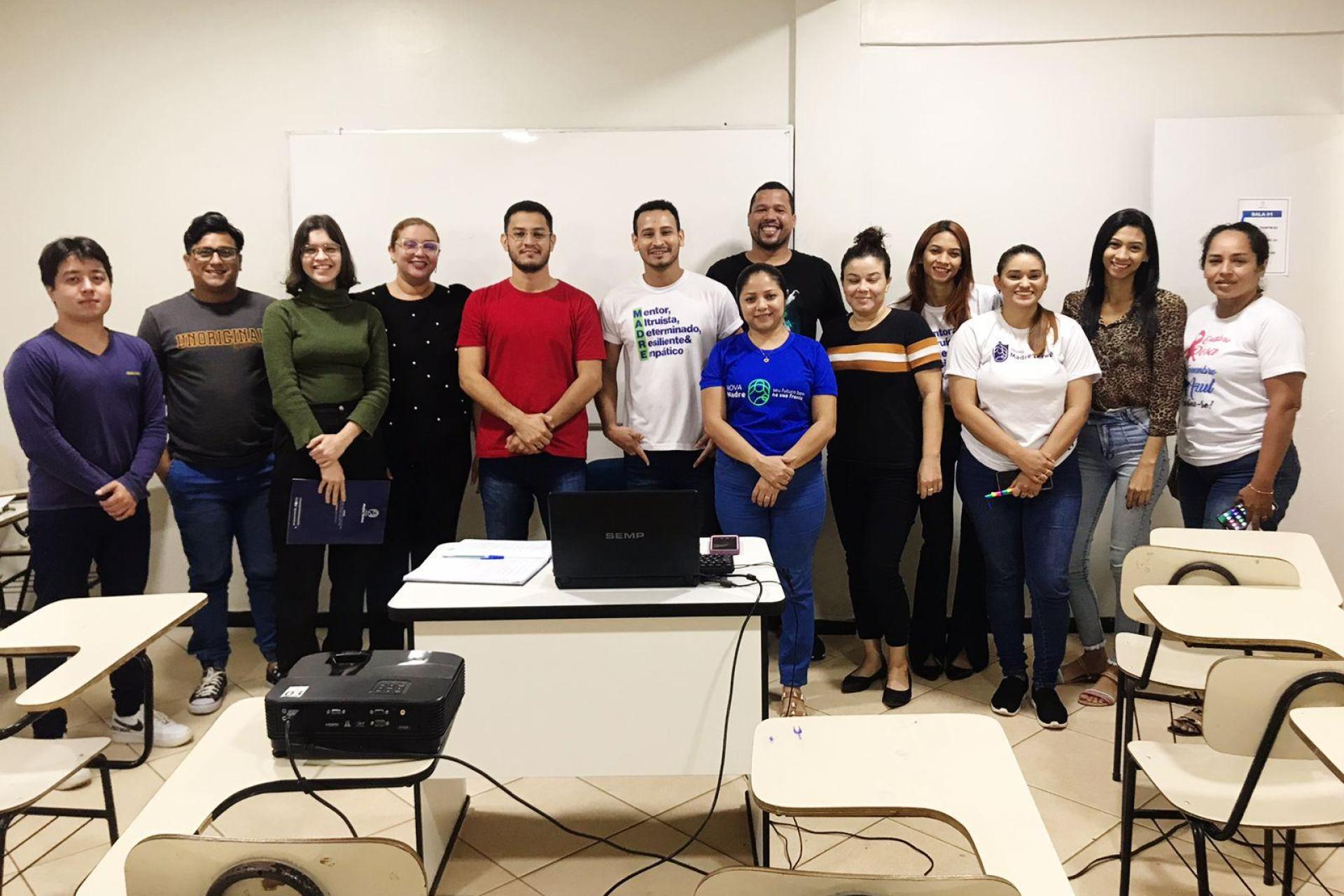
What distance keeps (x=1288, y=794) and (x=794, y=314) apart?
2.09 m

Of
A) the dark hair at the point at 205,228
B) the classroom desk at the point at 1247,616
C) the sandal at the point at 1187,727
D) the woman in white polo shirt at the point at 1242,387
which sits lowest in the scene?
the sandal at the point at 1187,727

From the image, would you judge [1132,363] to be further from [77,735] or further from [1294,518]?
[77,735]

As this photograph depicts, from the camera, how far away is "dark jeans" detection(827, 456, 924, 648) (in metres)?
3.11

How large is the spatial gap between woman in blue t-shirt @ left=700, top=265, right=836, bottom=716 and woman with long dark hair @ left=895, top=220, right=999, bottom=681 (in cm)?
48

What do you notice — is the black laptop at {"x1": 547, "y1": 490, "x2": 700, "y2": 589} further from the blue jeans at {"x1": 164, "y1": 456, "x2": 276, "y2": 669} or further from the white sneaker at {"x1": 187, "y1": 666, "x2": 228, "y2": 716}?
the white sneaker at {"x1": 187, "y1": 666, "x2": 228, "y2": 716}

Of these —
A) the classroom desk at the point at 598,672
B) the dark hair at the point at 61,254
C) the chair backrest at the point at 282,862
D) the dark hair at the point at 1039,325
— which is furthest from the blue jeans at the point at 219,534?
the dark hair at the point at 1039,325

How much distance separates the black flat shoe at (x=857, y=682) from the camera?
10.8 feet

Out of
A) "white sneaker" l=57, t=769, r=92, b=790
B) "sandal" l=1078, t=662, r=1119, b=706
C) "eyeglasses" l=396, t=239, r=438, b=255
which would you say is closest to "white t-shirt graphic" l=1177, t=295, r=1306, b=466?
"sandal" l=1078, t=662, r=1119, b=706

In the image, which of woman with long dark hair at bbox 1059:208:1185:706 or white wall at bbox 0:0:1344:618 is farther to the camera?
white wall at bbox 0:0:1344:618

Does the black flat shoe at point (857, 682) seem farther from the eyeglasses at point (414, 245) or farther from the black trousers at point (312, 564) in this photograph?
the eyeglasses at point (414, 245)

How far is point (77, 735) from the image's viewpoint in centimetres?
303

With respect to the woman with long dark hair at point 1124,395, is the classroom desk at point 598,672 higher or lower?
lower

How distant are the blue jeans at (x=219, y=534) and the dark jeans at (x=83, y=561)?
Answer: 0.25 meters

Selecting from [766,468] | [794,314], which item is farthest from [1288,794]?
[794,314]
